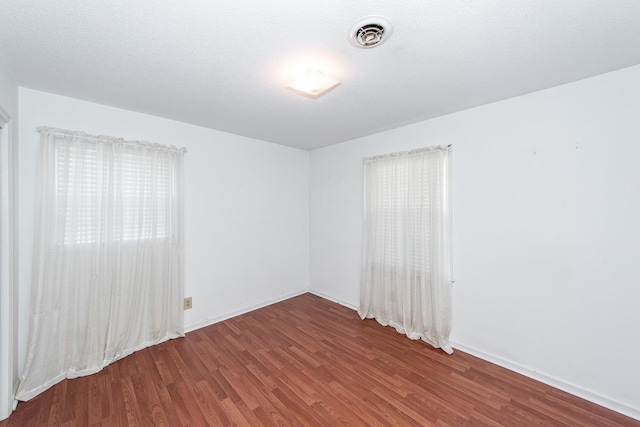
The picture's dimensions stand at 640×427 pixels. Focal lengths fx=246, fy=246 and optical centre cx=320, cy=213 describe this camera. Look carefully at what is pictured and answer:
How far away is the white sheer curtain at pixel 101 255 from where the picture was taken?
2.01m

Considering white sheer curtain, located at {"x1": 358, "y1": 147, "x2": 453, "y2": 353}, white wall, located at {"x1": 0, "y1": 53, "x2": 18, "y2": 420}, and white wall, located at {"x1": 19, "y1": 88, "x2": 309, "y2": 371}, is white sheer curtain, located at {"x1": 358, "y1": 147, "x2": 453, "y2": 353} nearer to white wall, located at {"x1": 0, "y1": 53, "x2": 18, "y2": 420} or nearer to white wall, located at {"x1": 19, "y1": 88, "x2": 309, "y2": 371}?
white wall, located at {"x1": 19, "y1": 88, "x2": 309, "y2": 371}

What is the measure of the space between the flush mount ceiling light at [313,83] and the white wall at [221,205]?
1.74 meters

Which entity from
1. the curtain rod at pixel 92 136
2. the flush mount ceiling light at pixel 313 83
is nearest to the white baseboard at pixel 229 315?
the curtain rod at pixel 92 136

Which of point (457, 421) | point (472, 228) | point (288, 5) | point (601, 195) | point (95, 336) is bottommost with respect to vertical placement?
point (457, 421)

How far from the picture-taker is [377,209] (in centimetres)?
319

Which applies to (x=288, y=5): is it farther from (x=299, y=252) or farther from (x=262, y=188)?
(x=299, y=252)

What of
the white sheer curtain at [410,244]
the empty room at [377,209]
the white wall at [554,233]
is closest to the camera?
the empty room at [377,209]

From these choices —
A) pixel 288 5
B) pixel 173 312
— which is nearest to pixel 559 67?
pixel 288 5

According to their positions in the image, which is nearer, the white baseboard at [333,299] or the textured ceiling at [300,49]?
the textured ceiling at [300,49]

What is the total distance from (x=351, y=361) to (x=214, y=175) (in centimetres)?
260

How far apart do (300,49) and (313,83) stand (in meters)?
0.25

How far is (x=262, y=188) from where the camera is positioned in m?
3.62

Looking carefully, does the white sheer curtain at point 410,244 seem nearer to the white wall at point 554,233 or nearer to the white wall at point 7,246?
the white wall at point 554,233

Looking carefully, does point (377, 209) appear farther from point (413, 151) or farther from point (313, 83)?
point (313, 83)
